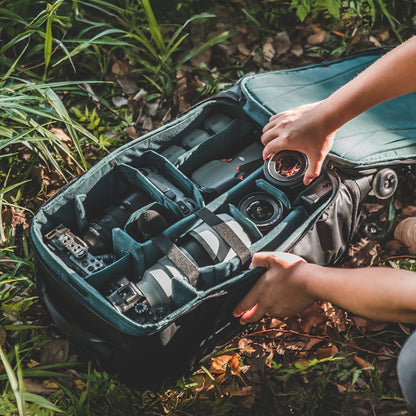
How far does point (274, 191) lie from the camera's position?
2.52m

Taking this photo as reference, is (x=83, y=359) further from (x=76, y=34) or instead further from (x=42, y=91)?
(x=76, y=34)

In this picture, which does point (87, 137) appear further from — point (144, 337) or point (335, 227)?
point (335, 227)

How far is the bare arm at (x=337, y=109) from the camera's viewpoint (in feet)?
6.85

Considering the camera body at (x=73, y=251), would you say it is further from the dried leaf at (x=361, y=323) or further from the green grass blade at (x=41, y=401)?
the dried leaf at (x=361, y=323)

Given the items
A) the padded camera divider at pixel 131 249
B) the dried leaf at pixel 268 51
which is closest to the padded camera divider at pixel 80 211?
the padded camera divider at pixel 131 249

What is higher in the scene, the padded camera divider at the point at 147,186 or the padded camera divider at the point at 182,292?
the padded camera divider at the point at 147,186

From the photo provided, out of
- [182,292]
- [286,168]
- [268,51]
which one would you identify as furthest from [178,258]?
[268,51]

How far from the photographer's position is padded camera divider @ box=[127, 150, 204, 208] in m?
2.54

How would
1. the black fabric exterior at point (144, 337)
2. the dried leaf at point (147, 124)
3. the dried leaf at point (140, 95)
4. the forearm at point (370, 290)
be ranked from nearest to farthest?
the forearm at point (370, 290) → the black fabric exterior at point (144, 337) → the dried leaf at point (147, 124) → the dried leaf at point (140, 95)

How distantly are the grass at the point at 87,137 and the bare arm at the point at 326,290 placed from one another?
0.39m

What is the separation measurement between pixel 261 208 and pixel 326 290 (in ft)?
2.31

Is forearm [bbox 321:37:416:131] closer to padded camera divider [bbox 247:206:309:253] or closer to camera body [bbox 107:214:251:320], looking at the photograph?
padded camera divider [bbox 247:206:309:253]

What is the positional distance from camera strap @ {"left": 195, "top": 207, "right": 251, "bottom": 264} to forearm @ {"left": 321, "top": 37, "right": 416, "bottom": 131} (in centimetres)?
82

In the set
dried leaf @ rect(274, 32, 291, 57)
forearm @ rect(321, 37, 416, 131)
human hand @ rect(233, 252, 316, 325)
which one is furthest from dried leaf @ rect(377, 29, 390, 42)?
human hand @ rect(233, 252, 316, 325)
